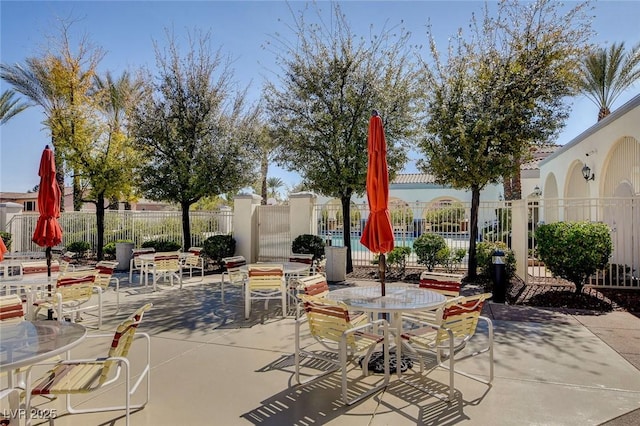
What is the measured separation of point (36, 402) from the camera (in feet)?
12.2

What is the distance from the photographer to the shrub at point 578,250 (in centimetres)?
788

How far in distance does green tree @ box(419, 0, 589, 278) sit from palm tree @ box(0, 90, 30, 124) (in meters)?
22.0

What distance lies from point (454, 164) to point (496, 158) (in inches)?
39.9

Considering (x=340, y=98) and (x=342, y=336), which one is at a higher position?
(x=340, y=98)

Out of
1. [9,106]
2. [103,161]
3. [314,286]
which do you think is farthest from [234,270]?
[9,106]

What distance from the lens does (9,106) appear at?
20.2 meters

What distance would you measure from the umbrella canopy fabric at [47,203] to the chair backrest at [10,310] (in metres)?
2.50

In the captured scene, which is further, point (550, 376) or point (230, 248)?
point (230, 248)

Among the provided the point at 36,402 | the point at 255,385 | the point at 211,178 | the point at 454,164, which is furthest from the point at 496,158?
the point at 36,402

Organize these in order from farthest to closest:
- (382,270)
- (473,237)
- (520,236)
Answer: (473,237) → (520,236) → (382,270)

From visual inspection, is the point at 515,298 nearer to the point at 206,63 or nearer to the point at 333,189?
the point at 333,189

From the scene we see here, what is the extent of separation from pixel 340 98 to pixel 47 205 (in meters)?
7.68

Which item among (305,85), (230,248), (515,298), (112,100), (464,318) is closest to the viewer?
(464,318)

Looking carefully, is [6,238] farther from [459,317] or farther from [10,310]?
[459,317]
